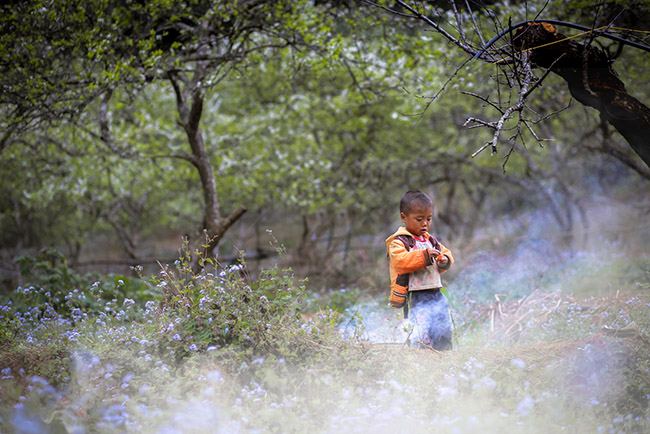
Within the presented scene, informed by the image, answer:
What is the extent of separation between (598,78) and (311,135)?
759 centimetres

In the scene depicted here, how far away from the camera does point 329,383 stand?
325 cm

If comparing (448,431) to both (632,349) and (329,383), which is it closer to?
(329,383)

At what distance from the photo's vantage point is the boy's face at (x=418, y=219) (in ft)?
13.2

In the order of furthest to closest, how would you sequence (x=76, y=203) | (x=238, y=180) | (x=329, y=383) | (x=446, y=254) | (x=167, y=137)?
(x=76, y=203)
(x=167, y=137)
(x=238, y=180)
(x=446, y=254)
(x=329, y=383)

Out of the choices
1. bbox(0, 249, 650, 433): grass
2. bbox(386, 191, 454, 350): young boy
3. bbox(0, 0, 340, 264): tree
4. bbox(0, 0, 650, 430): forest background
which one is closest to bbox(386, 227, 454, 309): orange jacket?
bbox(386, 191, 454, 350): young boy

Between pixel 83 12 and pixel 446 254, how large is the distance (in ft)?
14.7

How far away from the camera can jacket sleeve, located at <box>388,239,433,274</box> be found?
3.91 metres

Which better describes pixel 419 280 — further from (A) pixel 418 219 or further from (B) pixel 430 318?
(A) pixel 418 219

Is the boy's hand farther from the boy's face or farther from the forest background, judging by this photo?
the forest background

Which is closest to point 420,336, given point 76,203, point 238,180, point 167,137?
point 238,180

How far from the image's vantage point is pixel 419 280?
13.5 ft

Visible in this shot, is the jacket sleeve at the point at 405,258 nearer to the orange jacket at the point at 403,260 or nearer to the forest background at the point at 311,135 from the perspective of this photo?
the orange jacket at the point at 403,260

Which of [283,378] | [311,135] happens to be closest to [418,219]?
[283,378]

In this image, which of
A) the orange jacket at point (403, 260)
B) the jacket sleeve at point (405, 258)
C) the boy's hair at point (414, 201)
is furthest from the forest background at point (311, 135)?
the boy's hair at point (414, 201)
